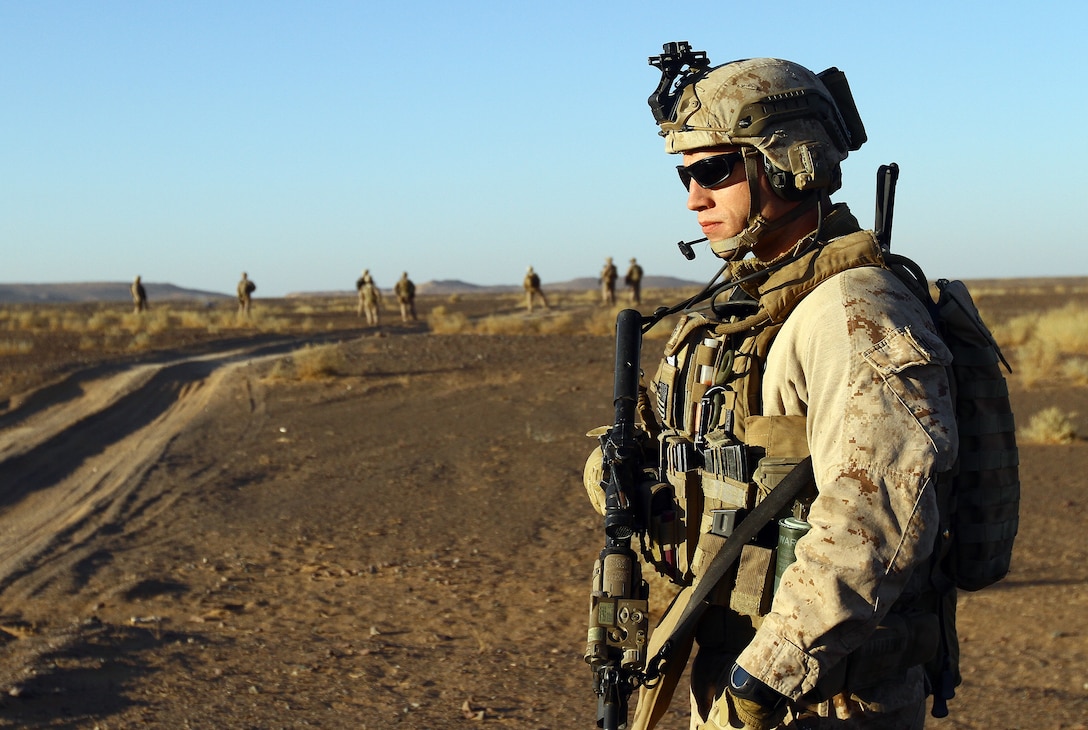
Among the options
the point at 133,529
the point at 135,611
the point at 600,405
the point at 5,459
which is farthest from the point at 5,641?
the point at 600,405

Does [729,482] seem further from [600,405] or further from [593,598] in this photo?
[600,405]

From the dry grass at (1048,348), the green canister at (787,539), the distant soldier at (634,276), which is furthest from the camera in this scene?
the distant soldier at (634,276)

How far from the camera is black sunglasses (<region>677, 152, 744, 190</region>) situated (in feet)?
8.05

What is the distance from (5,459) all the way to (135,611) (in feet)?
20.4

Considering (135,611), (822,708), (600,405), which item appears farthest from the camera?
(600,405)

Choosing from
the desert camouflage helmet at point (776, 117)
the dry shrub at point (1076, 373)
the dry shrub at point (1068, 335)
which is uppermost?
the desert camouflage helmet at point (776, 117)

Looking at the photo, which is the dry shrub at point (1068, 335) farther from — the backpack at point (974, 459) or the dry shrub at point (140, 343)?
the dry shrub at point (140, 343)

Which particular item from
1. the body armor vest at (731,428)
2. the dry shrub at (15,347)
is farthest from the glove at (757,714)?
the dry shrub at (15,347)

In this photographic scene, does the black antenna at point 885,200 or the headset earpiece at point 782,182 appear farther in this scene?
the black antenna at point 885,200

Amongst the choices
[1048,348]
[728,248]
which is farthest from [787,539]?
[1048,348]

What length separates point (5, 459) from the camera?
12.1m

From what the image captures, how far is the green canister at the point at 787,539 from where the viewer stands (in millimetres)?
2135

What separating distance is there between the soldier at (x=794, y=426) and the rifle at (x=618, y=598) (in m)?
0.10

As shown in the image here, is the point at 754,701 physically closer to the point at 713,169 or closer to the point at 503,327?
the point at 713,169
